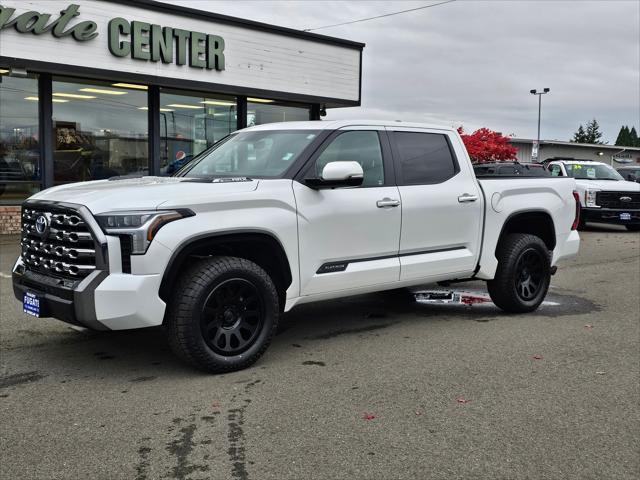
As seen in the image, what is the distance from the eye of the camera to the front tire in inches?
174

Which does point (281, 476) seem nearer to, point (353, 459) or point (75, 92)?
point (353, 459)

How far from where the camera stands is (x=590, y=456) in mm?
3438

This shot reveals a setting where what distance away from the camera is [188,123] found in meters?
16.9

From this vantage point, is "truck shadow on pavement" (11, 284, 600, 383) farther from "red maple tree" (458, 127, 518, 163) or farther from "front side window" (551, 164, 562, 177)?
"red maple tree" (458, 127, 518, 163)

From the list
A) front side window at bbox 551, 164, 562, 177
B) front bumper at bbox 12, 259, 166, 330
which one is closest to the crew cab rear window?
front bumper at bbox 12, 259, 166, 330

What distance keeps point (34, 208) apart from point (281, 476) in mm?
2810

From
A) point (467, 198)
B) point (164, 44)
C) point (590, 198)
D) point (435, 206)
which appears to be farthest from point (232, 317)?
point (590, 198)

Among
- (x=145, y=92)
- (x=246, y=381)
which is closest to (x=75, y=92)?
(x=145, y=92)

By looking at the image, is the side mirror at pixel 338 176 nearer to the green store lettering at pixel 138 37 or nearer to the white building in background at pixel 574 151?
the green store lettering at pixel 138 37

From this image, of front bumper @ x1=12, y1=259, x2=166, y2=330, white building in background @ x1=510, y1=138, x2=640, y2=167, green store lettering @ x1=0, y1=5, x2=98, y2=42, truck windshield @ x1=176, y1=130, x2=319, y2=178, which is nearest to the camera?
front bumper @ x1=12, y1=259, x2=166, y2=330

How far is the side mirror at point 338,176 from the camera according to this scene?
4.89 meters

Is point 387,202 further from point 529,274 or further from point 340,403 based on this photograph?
point 529,274

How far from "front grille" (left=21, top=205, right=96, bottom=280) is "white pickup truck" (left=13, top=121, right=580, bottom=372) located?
0.01 meters

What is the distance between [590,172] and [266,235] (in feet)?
51.0
